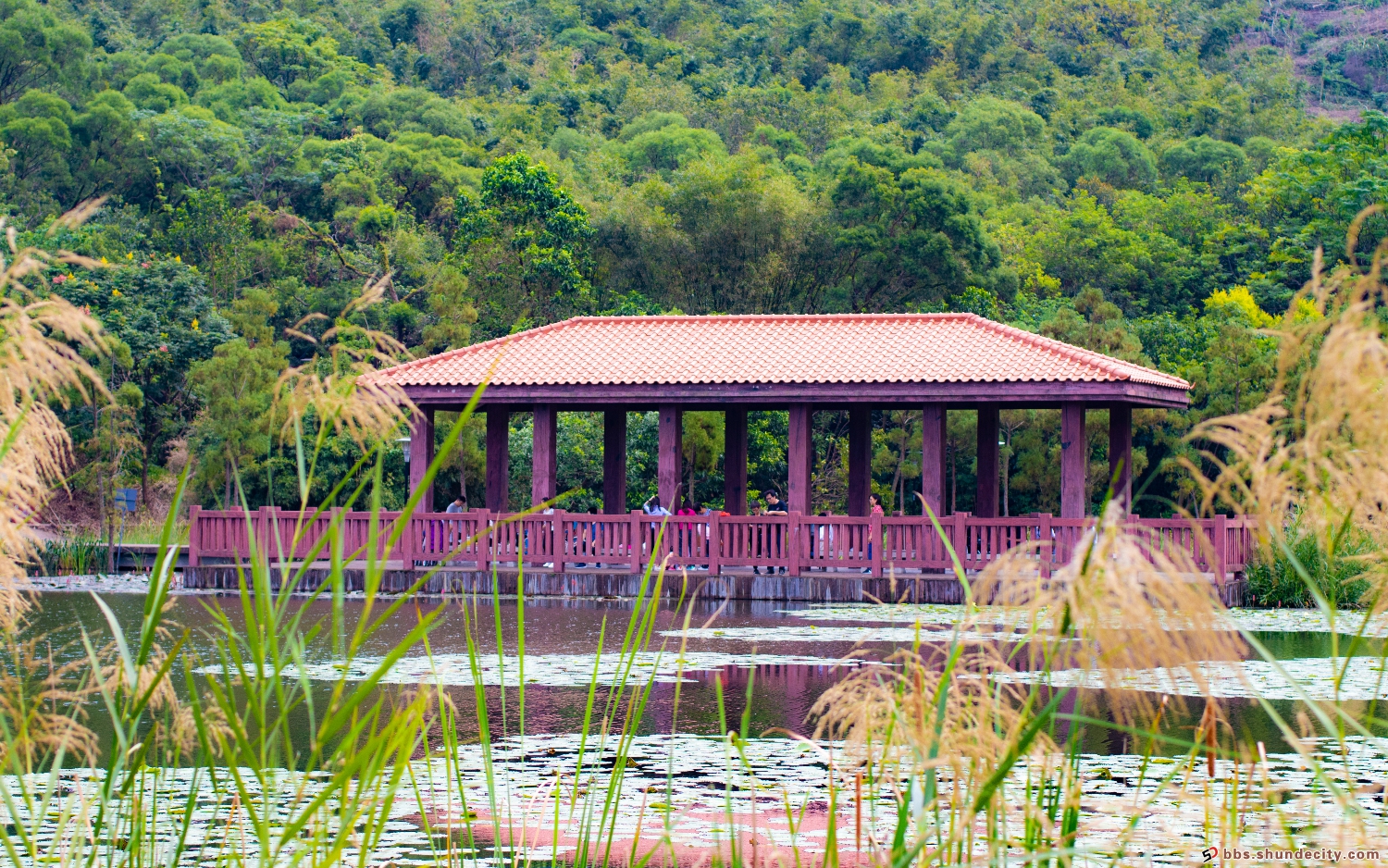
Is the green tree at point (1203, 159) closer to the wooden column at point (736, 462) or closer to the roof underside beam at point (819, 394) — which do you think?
the roof underside beam at point (819, 394)

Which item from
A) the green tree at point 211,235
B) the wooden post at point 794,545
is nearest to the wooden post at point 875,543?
the wooden post at point 794,545

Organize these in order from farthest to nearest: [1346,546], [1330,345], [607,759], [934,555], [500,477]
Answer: [500,477] < [934,555] < [1346,546] < [607,759] < [1330,345]

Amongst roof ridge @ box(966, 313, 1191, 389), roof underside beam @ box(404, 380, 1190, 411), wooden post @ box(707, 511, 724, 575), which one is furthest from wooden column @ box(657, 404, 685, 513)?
roof ridge @ box(966, 313, 1191, 389)

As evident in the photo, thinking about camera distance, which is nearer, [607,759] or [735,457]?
[607,759]

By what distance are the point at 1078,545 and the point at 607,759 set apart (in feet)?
17.4

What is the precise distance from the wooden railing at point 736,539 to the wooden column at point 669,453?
2.28ft

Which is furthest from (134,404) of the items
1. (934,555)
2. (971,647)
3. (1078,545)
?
(1078,545)

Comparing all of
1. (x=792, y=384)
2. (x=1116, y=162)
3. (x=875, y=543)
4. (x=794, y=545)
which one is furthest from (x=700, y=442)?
(x=1116, y=162)

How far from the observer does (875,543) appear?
17844 millimetres

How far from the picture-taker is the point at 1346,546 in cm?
1442

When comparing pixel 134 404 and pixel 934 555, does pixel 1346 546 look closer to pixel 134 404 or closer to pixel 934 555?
pixel 934 555

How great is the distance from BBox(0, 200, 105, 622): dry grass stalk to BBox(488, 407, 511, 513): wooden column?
17759 mm

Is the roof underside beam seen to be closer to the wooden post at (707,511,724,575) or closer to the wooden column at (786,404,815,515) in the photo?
the wooden column at (786,404,815,515)

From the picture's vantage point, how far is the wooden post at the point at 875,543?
1777cm
